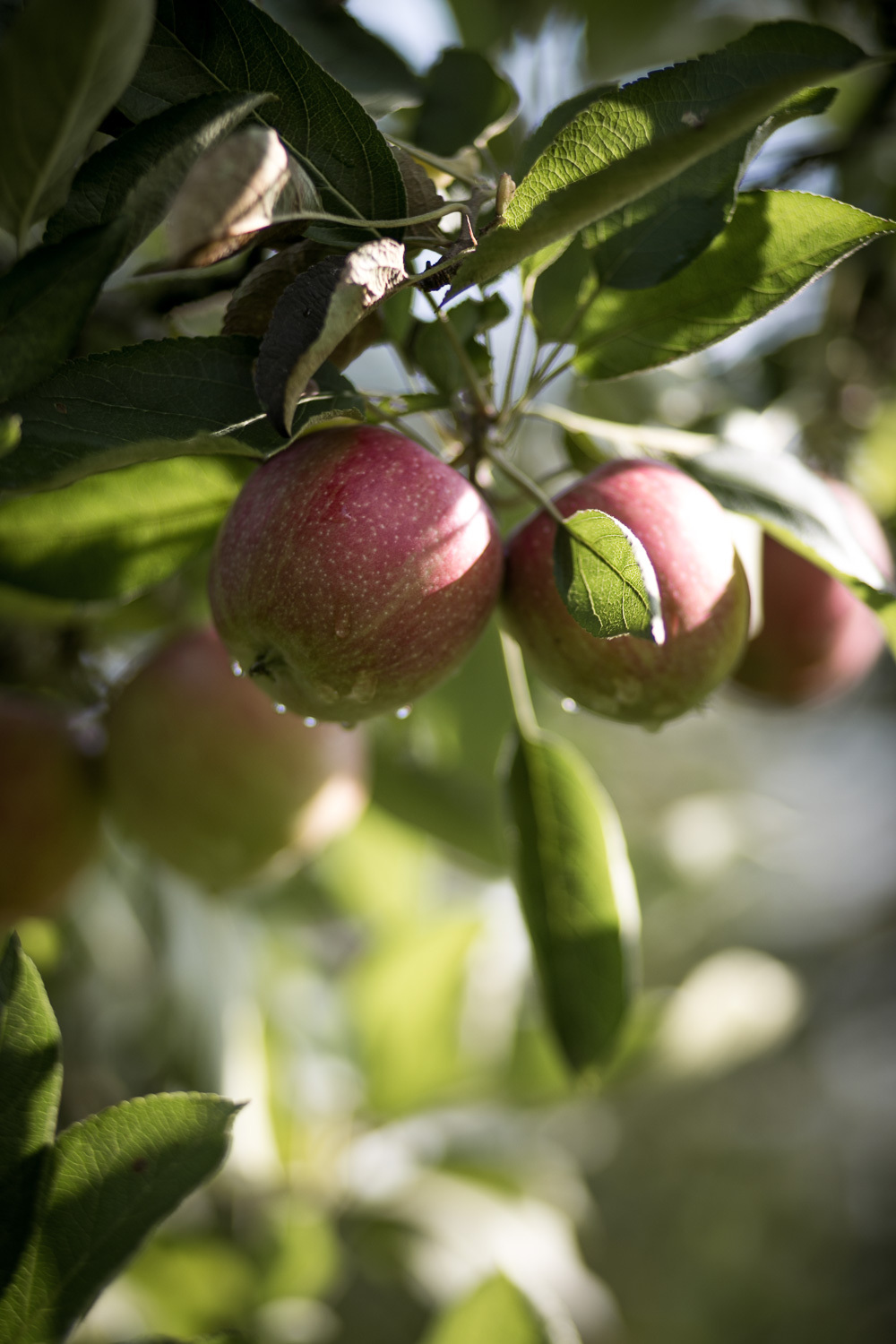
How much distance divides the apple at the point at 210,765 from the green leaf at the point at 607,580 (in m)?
0.49

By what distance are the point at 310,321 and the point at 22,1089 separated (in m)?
0.44

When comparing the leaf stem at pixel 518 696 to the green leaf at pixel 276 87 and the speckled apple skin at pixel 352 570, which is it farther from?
the green leaf at pixel 276 87

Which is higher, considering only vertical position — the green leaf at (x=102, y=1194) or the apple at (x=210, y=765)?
the green leaf at (x=102, y=1194)

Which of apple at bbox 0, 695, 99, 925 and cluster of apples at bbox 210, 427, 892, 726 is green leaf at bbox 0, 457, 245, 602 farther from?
apple at bbox 0, 695, 99, 925

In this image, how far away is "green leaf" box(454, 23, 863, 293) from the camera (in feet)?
1.55

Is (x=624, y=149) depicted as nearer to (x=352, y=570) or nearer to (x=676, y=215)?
(x=676, y=215)

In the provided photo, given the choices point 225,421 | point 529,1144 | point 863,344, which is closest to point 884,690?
point 863,344

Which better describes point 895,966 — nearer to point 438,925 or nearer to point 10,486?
point 438,925

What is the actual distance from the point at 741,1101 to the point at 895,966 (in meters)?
0.79

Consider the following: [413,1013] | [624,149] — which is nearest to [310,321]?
[624,149]

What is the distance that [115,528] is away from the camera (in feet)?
2.67

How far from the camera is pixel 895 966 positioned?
3.77 metres

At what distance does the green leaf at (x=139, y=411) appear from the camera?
0.50 meters

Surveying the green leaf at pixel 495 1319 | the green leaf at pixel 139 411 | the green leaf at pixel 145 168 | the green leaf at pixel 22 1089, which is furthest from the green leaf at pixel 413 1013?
the green leaf at pixel 145 168
